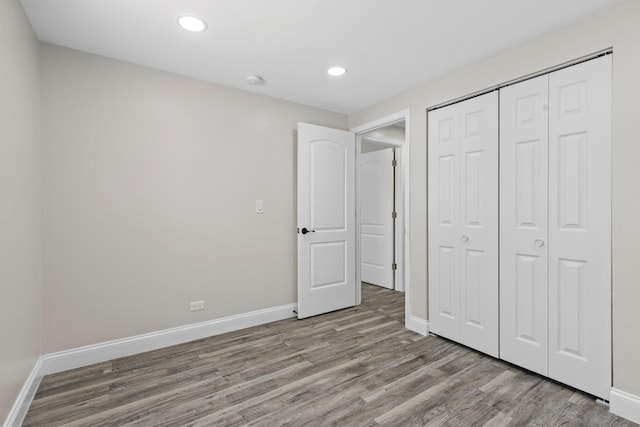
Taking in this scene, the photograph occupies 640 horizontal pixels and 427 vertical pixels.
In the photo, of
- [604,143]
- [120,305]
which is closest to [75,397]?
[120,305]

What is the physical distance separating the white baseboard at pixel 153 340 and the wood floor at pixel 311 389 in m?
0.07

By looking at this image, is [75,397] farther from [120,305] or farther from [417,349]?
Answer: [417,349]

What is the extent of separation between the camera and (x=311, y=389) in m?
2.06

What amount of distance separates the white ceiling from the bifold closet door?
1.65 ft

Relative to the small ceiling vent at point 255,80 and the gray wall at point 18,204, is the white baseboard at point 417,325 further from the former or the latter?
the gray wall at point 18,204

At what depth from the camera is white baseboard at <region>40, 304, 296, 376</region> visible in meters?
2.30

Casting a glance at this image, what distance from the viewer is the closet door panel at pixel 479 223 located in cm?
245

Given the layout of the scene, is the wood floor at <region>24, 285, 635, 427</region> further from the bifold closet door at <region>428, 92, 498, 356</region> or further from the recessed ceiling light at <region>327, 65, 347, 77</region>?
the recessed ceiling light at <region>327, 65, 347, 77</region>

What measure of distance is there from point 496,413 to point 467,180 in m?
1.68

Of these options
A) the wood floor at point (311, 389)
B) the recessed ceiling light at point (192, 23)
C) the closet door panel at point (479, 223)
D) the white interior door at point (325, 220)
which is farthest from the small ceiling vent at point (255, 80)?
the wood floor at point (311, 389)

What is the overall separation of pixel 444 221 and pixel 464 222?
0.20m

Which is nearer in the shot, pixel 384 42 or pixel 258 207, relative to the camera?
pixel 384 42

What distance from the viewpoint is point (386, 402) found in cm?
192

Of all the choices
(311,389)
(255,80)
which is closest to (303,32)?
(255,80)
